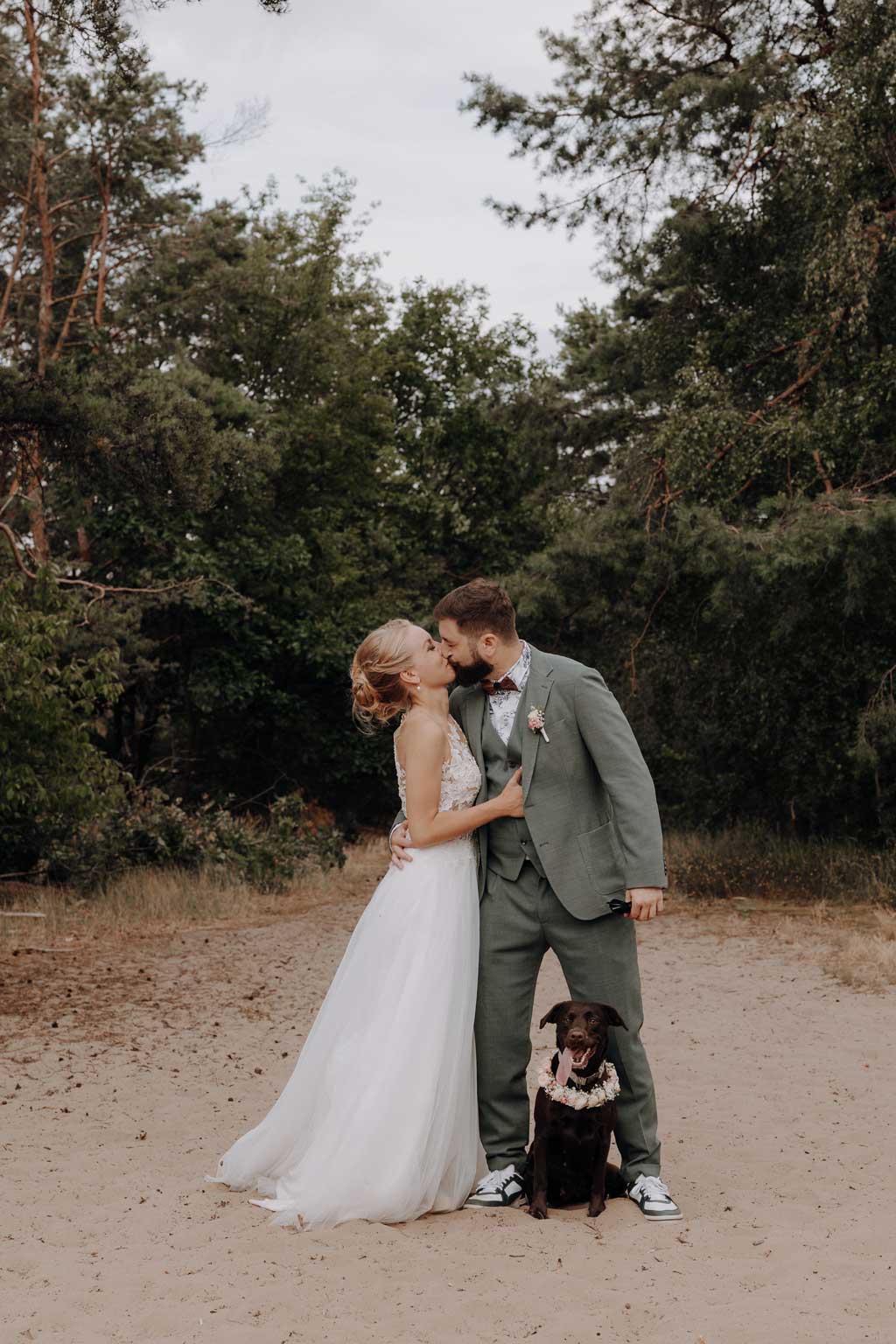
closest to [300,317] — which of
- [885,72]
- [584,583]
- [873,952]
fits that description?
[584,583]

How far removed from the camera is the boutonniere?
472 cm

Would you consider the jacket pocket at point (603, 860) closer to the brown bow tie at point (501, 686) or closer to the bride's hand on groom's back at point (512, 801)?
the bride's hand on groom's back at point (512, 801)

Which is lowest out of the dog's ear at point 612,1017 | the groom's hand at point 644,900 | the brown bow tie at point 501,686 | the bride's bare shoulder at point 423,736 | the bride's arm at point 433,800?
the dog's ear at point 612,1017

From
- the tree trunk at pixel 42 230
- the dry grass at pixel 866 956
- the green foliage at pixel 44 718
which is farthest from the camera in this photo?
the tree trunk at pixel 42 230

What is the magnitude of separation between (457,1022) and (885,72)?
1032 cm

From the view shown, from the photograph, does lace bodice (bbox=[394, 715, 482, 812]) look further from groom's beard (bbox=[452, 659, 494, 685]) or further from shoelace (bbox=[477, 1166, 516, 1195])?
shoelace (bbox=[477, 1166, 516, 1195])

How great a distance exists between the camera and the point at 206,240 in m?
21.8

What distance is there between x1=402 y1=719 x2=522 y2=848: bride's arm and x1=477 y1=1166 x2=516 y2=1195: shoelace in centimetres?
121

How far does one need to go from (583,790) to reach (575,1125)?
1.14 m

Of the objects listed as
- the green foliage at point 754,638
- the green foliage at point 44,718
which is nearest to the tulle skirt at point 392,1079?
the green foliage at point 44,718

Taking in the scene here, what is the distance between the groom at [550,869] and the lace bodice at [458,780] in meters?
0.06

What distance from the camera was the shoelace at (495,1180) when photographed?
15.5 ft

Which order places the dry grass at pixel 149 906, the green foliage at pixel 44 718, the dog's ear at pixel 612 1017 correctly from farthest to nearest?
the dry grass at pixel 149 906 < the green foliage at pixel 44 718 < the dog's ear at pixel 612 1017

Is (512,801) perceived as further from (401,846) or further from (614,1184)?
(614,1184)
